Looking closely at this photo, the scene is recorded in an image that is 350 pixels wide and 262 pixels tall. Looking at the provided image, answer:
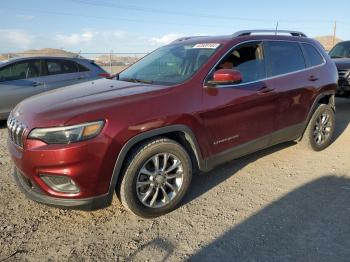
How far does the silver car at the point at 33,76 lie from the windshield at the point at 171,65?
3.09 metres

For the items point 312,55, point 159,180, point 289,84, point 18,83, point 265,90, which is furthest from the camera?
point 18,83

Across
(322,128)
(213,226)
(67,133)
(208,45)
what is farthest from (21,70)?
(322,128)

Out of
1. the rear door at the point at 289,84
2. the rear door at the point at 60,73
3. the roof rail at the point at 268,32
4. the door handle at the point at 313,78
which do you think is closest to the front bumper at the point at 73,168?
the roof rail at the point at 268,32

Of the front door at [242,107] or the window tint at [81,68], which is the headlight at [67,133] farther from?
the window tint at [81,68]

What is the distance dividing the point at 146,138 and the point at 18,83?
536 cm

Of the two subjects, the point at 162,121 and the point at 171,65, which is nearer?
the point at 162,121

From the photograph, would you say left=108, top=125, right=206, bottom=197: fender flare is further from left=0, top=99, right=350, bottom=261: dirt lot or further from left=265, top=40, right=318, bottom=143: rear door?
left=265, top=40, right=318, bottom=143: rear door

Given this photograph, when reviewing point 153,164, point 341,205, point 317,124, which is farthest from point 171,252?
point 317,124

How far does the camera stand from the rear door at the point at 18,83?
740 centimetres

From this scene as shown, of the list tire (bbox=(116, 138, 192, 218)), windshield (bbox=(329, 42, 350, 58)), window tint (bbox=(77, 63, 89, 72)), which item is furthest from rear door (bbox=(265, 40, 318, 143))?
windshield (bbox=(329, 42, 350, 58))

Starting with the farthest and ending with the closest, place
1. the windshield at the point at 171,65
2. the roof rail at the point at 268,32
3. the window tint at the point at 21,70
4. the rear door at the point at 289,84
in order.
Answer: the window tint at the point at 21,70 < the rear door at the point at 289,84 < the roof rail at the point at 268,32 < the windshield at the point at 171,65

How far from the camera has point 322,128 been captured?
18.7ft

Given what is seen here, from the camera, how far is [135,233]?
11.0ft

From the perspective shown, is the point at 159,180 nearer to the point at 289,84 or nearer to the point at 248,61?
the point at 248,61
